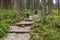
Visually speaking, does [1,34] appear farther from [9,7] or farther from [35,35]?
[9,7]

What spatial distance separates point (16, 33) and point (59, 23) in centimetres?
277

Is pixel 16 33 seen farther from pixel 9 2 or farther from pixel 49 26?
pixel 9 2

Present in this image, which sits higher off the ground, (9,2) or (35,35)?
(9,2)

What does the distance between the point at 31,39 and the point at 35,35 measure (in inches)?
14.3

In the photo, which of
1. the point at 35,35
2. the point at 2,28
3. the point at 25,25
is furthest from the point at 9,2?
the point at 35,35

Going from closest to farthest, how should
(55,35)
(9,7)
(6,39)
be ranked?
(55,35) < (6,39) < (9,7)

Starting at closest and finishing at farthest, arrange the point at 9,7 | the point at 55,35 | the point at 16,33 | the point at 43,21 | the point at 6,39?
the point at 55,35 → the point at 6,39 → the point at 16,33 → the point at 43,21 → the point at 9,7

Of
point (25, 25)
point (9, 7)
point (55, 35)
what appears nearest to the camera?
point (55, 35)

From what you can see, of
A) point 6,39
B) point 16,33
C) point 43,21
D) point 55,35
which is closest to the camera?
point 55,35

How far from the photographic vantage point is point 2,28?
9906mm

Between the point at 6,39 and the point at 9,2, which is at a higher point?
the point at 9,2

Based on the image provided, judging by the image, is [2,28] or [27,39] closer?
[27,39]

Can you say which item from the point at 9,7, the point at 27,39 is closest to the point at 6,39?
the point at 27,39

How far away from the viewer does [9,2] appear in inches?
1112
